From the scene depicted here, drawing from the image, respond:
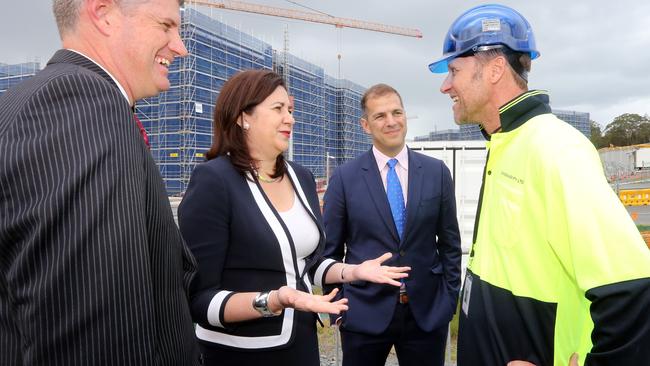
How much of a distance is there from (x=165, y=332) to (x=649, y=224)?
2001 cm

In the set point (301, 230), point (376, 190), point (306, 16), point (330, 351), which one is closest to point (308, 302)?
point (301, 230)

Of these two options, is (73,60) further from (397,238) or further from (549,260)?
(397,238)

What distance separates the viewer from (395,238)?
310 centimetres

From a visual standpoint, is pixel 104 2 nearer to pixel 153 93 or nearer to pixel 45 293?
pixel 153 93

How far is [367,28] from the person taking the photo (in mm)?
82938

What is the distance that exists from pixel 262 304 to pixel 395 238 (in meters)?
1.39

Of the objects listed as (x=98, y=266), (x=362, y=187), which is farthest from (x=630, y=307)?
(x=362, y=187)

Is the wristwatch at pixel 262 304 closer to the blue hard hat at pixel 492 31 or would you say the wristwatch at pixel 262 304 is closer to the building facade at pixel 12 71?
the blue hard hat at pixel 492 31

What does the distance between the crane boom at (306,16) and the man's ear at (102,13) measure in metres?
67.0

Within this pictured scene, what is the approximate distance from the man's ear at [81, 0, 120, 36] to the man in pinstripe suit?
0.21 m

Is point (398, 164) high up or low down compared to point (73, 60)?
down

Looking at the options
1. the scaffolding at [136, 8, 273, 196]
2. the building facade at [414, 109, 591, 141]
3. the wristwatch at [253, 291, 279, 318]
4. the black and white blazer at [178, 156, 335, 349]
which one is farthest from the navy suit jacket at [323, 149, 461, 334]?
the building facade at [414, 109, 591, 141]

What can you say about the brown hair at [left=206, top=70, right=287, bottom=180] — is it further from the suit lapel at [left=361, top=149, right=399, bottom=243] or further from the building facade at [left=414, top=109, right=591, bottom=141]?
the building facade at [left=414, top=109, right=591, bottom=141]

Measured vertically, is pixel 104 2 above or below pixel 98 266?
above
